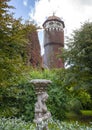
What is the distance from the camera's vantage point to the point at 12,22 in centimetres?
500

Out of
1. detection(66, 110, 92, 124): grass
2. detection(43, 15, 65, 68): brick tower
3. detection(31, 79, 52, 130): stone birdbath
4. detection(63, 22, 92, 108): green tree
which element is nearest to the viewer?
detection(31, 79, 52, 130): stone birdbath

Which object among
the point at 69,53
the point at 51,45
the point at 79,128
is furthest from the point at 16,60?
the point at 51,45

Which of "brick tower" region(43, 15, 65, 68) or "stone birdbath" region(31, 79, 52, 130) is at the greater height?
"brick tower" region(43, 15, 65, 68)

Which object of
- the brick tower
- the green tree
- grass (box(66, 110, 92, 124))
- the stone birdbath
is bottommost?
grass (box(66, 110, 92, 124))

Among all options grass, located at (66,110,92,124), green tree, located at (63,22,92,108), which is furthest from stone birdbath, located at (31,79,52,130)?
grass, located at (66,110,92,124)

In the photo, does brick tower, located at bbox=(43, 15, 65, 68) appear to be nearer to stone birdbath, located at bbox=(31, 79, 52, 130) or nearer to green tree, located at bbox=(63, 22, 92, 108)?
green tree, located at bbox=(63, 22, 92, 108)

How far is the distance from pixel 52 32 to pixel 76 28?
71.6ft

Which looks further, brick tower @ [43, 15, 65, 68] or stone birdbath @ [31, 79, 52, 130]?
brick tower @ [43, 15, 65, 68]

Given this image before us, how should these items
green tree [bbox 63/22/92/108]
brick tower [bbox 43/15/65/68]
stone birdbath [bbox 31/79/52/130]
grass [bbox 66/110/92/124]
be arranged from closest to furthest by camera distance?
stone birdbath [bbox 31/79/52/130]
green tree [bbox 63/22/92/108]
grass [bbox 66/110/92/124]
brick tower [bbox 43/15/65/68]

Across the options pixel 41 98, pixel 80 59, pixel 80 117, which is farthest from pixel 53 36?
pixel 41 98

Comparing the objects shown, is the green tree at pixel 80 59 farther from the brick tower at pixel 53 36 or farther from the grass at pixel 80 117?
the brick tower at pixel 53 36

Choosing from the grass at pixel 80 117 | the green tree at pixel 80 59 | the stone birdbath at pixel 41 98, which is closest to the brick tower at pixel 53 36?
the grass at pixel 80 117

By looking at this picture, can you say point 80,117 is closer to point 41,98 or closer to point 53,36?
point 41,98

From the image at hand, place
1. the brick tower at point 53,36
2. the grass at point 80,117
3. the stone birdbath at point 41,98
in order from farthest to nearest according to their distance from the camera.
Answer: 1. the brick tower at point 53,36
2. the grass at point 80,117
3. the stone birdbath at point 41,98
